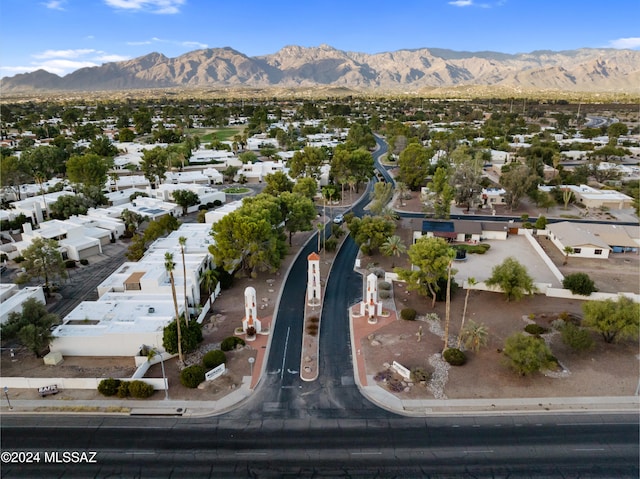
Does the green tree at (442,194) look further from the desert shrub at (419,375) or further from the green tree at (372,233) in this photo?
the desert shrub at (419,375)

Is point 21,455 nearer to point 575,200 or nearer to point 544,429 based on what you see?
point 544,429

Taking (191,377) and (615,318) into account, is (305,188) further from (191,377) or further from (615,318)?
(615,318)

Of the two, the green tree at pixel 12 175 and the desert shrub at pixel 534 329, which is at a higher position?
the green tree at pixel 12 175

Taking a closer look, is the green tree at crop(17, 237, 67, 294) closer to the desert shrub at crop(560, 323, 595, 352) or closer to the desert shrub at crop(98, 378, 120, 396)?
the desert shrub at crop(98, 378, 120, 396)

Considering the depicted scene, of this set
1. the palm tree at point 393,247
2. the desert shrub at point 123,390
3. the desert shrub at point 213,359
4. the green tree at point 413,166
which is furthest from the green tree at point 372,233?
the green tree at point 413,166

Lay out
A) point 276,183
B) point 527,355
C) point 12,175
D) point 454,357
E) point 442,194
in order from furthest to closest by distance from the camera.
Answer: point 12,175 < point 276,183 < point 442,194 < point 454,357 < point 527,355

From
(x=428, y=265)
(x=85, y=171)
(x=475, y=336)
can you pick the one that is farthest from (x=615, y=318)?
(x=85, y=171)

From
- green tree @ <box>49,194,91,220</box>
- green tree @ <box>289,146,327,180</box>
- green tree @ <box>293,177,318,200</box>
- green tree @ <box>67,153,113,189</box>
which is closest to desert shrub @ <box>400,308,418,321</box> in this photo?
green tree @ <box>293,177,318,200</box>
